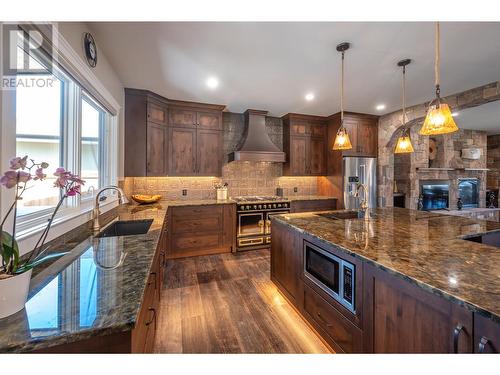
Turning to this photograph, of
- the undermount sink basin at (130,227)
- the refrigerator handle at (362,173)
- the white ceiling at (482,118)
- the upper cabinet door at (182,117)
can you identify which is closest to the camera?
the undermount sink basin at (130,227)

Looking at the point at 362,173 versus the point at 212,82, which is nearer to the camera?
the point at 212,82

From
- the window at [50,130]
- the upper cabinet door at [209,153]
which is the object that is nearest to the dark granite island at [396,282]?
the window at [50,130]

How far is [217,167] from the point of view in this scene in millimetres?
3885

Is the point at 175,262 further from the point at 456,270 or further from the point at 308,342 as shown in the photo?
the point at 456,270

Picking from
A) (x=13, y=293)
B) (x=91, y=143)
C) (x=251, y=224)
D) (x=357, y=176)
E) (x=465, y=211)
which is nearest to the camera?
(x=13, y=293)

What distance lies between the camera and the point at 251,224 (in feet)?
12.4

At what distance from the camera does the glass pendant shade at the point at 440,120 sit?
143cm

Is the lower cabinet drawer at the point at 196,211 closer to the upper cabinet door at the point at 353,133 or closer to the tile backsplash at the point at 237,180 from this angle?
the tile backsplash at the point at 237,180

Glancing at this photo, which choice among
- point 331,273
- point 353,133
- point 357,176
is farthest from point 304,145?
point 331,273

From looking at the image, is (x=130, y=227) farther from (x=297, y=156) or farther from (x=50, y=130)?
(x=297, y=156)

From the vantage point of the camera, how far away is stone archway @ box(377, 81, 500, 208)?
9.82ft

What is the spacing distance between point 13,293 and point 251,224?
3.18 metres

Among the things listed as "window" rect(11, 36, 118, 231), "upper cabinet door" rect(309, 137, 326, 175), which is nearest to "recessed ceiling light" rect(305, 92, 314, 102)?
"upper cabinet door" rect(309, 137, 326, 175)

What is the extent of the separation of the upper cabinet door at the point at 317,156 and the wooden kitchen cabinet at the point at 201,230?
199 centimetres
